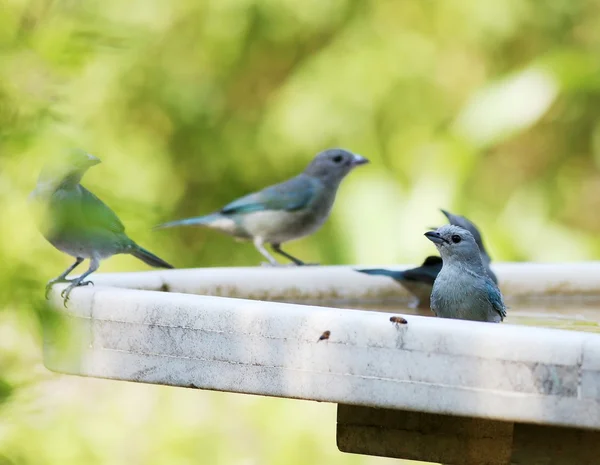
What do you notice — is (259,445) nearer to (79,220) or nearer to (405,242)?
(405,242)

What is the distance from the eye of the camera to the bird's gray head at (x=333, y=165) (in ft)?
15.1

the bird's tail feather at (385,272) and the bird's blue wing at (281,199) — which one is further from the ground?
the bird's blue wing at (281,199)

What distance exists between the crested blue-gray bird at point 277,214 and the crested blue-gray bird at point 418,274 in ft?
3.63

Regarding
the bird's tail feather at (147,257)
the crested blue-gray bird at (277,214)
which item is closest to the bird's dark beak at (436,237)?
the bird's tail feather at (147,257)

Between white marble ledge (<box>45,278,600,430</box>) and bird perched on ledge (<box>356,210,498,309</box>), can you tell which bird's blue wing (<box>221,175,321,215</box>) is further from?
white marble ledge (<box>45,278,600,430</box>)

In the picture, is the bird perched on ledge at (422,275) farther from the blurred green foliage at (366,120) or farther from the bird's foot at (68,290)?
the blurred green foliage at (366,120)

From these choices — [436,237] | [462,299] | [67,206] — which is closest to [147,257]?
[436,237]

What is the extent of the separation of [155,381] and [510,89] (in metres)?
4.44

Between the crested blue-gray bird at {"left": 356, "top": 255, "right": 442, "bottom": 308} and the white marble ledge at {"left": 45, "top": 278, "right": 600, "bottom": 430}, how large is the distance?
1.04 meters

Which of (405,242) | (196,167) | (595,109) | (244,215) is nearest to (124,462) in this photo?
(244,215)

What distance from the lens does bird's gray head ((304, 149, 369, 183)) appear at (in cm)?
459

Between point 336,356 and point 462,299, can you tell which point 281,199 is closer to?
point 462,299

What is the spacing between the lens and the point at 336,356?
188cm

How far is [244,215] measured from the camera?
437 centimetres
